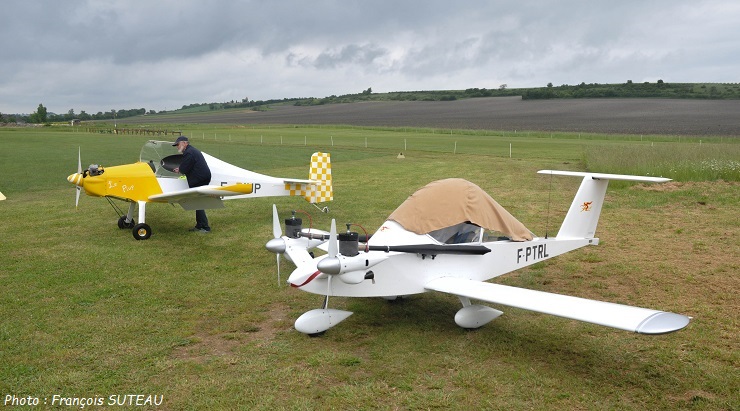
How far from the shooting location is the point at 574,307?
5191mm

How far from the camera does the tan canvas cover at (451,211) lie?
21.5 ft

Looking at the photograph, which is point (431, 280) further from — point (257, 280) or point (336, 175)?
point (336, 175)

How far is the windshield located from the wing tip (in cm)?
947

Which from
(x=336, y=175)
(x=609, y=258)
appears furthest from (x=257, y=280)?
(x=336, y=175)

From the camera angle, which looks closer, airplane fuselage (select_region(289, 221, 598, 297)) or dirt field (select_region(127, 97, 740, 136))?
airplane fuselage (select_region(289, 221, 598, 297))

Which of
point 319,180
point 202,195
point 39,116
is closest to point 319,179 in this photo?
point 319,180

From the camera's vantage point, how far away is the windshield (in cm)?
1147

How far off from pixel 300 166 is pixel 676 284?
1977cm

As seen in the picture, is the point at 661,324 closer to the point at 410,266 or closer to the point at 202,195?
the point at 410,266

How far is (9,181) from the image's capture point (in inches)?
763

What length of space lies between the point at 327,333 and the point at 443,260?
154 centimetres

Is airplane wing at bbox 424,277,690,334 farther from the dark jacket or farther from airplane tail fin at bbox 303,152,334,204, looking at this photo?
airplane tail fin at bbox 303,152,334,204

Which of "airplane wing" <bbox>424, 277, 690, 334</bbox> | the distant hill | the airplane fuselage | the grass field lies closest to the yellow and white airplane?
the grass field

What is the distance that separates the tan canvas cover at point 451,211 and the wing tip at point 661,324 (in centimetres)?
238
